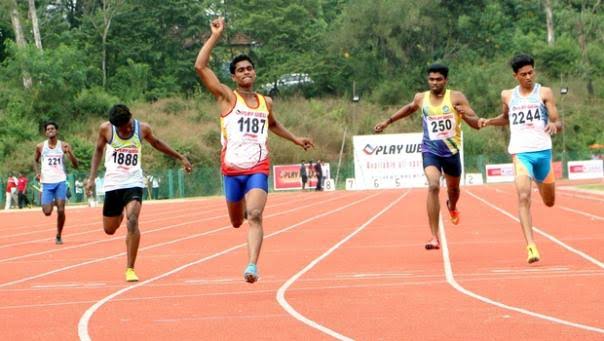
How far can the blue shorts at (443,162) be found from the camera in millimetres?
13432

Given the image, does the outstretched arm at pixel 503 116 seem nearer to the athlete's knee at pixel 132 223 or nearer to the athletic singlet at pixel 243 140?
the athletic singlet at pixel 243 140

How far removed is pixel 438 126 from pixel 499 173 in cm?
4918

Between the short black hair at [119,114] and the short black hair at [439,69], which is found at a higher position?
the short black hair at [439,69]

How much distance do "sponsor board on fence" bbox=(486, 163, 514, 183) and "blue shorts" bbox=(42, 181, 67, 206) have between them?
44.4m

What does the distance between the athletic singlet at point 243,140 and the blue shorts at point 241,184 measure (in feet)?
0.17

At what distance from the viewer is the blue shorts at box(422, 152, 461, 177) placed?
1343 cm

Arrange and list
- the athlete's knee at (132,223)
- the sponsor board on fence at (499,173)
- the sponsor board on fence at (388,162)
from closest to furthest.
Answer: the athlete's knee at (132,223), the sponsor board on fence at (388,162), the sponsor board on fence at (499,173)

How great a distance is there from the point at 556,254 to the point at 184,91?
68749 mm

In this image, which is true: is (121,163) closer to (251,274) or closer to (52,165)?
(251,274)

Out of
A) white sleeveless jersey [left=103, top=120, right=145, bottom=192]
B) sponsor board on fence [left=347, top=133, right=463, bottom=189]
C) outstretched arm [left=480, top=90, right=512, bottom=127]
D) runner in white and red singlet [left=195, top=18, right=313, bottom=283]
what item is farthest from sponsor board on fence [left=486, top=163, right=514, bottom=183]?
runner in white and red singlet [left=195, top=18, right=313, bottom=283]

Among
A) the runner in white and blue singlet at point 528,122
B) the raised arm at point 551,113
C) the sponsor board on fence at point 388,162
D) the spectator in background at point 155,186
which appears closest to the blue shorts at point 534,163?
the runner in white and blue singlet at point 528,122

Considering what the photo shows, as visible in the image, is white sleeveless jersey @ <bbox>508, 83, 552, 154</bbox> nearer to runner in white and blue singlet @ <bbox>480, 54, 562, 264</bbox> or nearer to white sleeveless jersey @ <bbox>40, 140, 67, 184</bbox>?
runner in white and blue singlet @ <bbox>480, 54, 562, 264</bbox>

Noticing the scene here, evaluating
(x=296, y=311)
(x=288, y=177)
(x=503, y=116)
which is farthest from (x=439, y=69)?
(x=288, y=177)

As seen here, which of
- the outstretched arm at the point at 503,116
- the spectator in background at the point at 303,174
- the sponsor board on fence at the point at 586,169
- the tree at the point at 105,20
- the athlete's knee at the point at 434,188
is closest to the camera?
the outstretched arm at the point at 503,116
